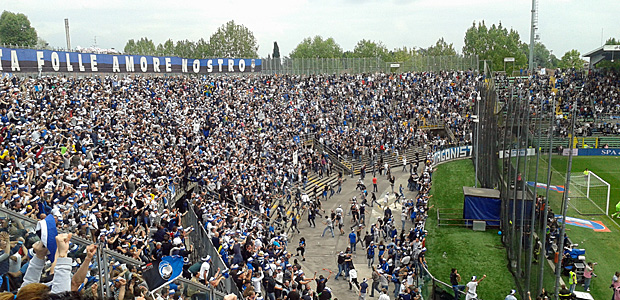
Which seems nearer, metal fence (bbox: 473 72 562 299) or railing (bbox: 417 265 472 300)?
metal fence (bbox: 473 72 562 299)

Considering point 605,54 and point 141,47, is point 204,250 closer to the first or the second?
point 605,54

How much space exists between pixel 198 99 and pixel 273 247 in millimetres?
24542

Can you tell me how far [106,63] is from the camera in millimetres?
42531

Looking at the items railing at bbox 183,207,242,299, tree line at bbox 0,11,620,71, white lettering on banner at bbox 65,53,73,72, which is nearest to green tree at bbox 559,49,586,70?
tree line at bbox 0,11,620,71

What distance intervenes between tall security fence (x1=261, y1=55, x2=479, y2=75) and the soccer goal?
99.6ft

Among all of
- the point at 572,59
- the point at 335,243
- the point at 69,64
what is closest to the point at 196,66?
the point at 69,64

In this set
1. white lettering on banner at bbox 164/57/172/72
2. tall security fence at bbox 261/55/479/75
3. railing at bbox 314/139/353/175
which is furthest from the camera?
tall security fence at bbox 261/55/479/75

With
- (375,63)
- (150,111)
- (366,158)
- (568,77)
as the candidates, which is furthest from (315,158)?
(568,77)

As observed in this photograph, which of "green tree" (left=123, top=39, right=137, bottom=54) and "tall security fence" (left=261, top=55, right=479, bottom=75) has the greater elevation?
"green tree" (left=123, top=39, right=137, bottom=54)

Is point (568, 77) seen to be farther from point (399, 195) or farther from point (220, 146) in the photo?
point (220, 146)

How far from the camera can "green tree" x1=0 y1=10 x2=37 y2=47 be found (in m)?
99.7

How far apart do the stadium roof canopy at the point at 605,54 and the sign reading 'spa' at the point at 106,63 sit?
38.3 m

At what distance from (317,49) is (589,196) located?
96078 mm

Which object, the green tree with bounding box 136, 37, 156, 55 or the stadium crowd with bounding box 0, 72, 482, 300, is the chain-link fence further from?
the green tree with bounding box 136, 37, 156, 55
